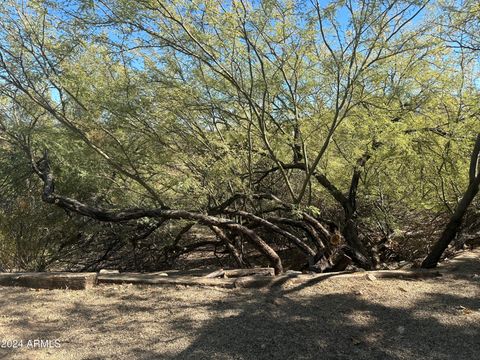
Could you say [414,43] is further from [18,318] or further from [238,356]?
[18,318]

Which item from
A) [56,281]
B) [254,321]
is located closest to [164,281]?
[56,281]

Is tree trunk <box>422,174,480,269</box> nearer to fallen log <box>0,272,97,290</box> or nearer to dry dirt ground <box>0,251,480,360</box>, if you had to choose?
dry dirt ground <box>0,251,480,360</box>

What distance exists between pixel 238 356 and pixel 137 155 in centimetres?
415

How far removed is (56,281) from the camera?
502 cm

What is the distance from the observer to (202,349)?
130 inches

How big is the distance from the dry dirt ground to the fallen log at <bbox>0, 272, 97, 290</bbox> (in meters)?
0.13

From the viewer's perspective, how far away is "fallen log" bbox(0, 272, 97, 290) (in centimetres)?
496

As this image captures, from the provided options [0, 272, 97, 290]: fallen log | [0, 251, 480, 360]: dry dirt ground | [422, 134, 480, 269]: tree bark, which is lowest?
[0, 251, 480, 360]: dry dirt ground

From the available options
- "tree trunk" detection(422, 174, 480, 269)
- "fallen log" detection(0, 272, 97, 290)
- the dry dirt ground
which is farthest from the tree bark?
"fallen log" detection(0, 272, 97, 290)

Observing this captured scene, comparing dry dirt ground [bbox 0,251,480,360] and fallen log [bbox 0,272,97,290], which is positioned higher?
fallen log [bbox 0,272,97,290]

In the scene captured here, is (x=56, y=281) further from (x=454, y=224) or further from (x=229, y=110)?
(x=454, y=224)

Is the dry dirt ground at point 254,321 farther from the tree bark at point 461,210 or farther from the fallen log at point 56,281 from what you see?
the tree bark at point 461,210

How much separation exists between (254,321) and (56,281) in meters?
2.50

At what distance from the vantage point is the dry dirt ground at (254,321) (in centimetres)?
330
